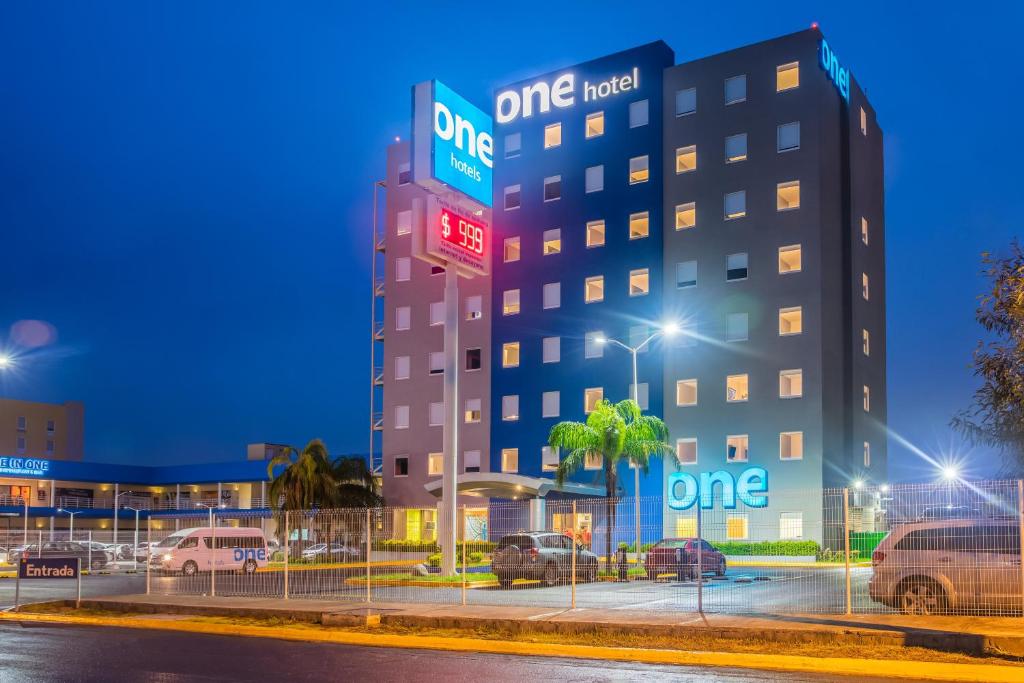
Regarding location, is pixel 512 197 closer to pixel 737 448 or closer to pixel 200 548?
pixel 737 448

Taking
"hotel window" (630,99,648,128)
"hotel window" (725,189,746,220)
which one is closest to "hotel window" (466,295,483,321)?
"hotel window" (630,99,648,128)

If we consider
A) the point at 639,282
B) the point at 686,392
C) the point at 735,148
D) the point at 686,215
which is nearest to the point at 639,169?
the point at 686,215

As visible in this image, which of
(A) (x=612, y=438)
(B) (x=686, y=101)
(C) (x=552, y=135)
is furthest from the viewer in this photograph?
(C) (x=552, y=135)

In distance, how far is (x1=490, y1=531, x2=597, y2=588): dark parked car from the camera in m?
24.7

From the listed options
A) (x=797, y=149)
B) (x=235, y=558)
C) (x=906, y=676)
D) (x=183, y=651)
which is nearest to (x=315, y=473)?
(x=235, y=558)

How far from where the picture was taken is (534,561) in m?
25.6

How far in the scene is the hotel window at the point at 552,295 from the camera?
211 feet

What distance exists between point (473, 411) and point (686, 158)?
20.3 m

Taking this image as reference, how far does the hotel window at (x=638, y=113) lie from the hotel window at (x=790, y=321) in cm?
1419

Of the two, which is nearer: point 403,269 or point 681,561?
point 681,561

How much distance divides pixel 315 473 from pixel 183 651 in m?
38.0

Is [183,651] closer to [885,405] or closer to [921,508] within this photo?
[921,508]

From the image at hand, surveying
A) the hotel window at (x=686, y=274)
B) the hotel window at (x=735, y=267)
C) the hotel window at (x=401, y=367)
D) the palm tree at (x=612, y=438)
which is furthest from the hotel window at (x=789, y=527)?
the hotel window at (x=401, y=367)

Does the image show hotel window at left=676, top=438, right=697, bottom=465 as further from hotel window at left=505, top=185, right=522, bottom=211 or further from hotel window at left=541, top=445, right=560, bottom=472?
hotel window at left=505, top=185, right=522, bottom=211
